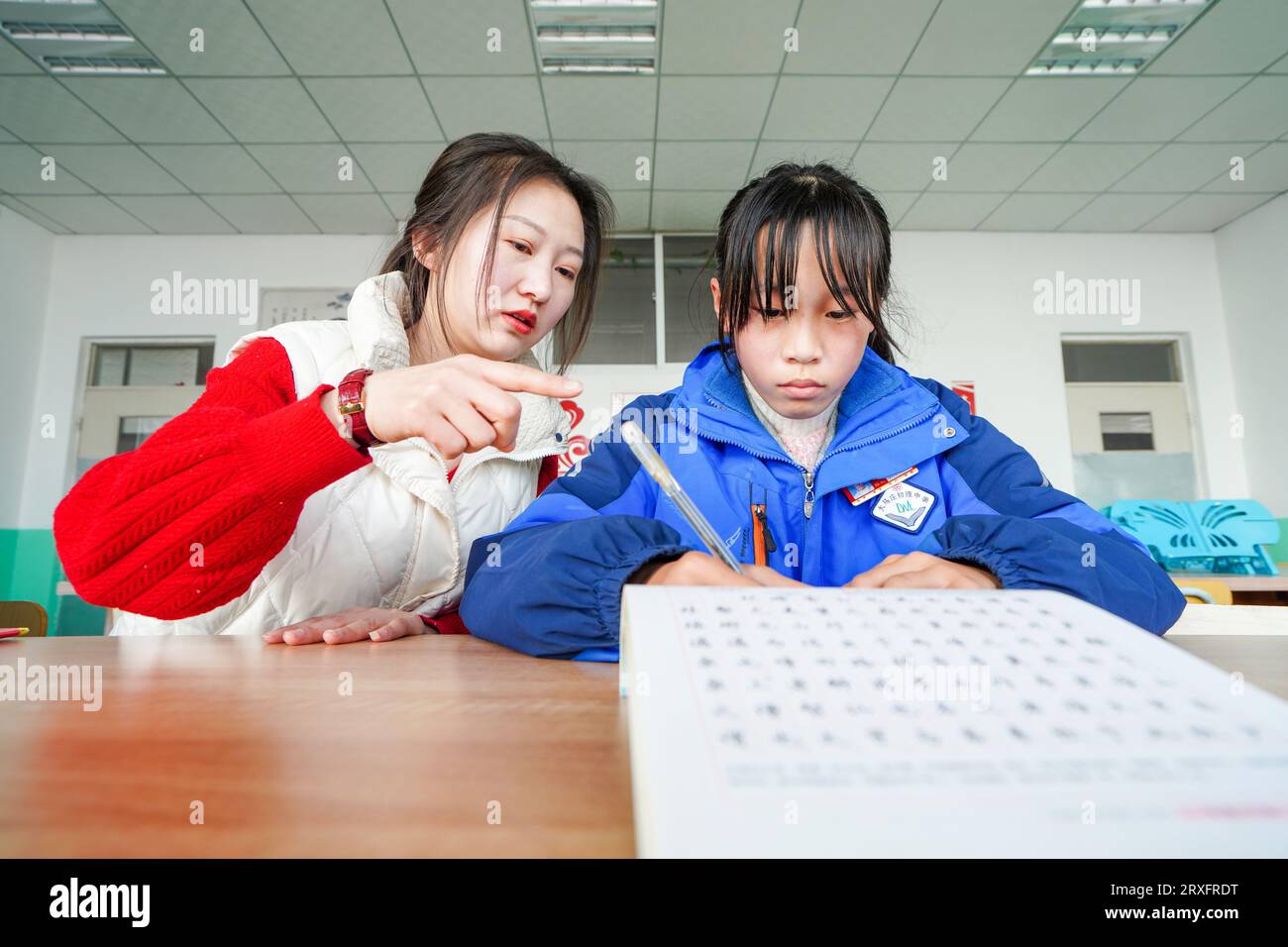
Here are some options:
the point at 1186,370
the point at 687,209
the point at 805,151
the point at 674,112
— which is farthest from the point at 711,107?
the point at 1186,370

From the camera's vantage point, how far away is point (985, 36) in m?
2.29

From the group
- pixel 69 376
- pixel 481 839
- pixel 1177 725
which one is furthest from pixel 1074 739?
pixel 69 376

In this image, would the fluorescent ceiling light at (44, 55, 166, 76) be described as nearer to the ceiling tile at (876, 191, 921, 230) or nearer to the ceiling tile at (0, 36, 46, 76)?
the ceiling tile at (0, 36, 46, 76)

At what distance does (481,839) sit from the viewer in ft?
0.70

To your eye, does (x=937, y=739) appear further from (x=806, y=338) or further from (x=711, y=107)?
(x=711, y=107)

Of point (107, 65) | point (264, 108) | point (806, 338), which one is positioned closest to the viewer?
point (806, 338)

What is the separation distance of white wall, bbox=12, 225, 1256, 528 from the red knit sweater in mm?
2912

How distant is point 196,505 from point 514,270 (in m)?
0.45

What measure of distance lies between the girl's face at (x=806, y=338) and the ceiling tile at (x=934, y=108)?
2.31 metres

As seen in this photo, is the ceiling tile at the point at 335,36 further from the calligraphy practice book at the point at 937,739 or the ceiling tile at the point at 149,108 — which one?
the calligraphy practice book at the point at 937,739
